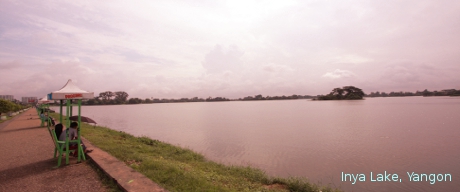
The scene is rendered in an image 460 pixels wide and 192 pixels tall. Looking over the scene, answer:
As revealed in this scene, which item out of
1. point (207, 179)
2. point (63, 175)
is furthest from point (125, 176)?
point (207, 179)

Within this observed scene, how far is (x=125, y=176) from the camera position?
206 inches

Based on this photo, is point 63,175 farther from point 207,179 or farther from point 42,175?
point 207,179

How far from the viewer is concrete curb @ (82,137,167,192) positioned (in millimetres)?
4641

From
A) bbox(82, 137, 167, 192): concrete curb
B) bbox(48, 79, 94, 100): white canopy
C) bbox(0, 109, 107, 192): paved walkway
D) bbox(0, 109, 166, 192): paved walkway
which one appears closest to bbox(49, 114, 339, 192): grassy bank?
bbox(82, 137, 167, 192): concrete curb

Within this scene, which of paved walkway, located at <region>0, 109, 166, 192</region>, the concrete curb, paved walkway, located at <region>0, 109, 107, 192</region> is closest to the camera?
the concrete curb

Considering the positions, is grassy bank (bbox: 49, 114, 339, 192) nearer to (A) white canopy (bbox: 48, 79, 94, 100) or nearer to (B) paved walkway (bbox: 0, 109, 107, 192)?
(B) paved walkway (bbox: 0, 109, 107, 192)

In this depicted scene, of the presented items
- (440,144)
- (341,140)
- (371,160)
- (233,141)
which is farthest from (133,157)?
(440,144)

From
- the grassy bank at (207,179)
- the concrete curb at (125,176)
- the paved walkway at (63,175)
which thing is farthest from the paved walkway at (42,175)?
the grassy bank at (207,179)

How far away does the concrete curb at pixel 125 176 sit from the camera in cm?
464

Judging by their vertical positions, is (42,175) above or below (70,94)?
below

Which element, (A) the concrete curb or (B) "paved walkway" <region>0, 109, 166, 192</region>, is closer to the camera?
(A) the concrete curb

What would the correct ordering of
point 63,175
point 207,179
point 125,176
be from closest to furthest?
point 125,176
point 63,175
point 207,179

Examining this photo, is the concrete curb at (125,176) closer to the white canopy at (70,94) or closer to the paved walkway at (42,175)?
the paved walkway at (42,175)

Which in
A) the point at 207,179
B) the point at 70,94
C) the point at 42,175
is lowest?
the point at 207,179
